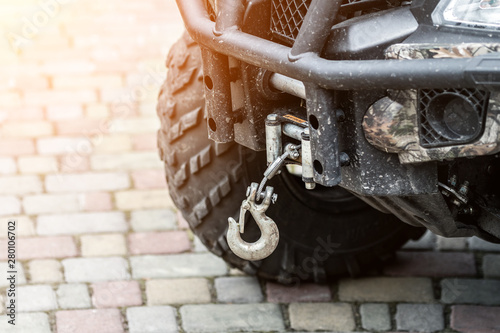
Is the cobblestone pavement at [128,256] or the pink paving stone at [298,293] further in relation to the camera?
the pink paving stone at [298,293]

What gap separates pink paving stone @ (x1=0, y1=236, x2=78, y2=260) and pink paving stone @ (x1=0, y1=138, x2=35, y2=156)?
0.82m

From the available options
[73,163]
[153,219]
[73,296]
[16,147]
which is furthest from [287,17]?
[16,147]

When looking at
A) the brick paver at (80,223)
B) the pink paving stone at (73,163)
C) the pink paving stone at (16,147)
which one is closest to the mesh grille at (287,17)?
the brick paver at (80,223)

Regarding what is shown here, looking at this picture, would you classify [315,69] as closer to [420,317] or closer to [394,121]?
[394,121]

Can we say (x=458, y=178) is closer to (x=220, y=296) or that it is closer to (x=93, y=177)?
(x=220, y=296)

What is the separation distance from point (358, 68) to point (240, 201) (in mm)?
1005

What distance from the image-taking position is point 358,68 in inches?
64.6

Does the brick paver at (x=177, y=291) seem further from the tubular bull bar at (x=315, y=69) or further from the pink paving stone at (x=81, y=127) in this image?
the pink paving stone at (x=81, y=127)

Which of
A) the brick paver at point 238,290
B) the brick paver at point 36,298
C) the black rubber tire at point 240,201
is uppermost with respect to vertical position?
the black rubber tire at point 240,201

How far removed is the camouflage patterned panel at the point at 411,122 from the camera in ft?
5.25

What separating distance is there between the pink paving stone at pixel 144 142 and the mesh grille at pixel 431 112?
7.75ft

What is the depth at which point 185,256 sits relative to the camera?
304 cm

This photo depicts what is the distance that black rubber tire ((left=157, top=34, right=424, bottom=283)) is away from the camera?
254 cm

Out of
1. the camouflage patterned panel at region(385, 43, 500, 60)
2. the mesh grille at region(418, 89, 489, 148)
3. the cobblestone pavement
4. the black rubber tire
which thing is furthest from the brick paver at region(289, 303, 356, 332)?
the camouflage patterned panel at region(385, 43, 500, 60)
